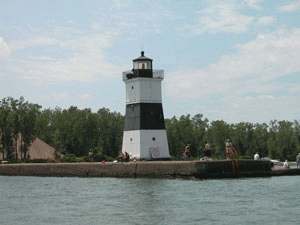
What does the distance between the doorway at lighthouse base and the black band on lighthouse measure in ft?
1.63

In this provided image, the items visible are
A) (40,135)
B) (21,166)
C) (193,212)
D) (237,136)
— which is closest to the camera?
(193,212)

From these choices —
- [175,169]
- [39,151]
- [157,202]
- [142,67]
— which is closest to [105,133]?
[39,151]

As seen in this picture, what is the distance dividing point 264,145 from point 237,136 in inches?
347

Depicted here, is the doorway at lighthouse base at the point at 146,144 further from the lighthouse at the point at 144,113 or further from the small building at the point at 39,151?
the small building at the point at 39,151

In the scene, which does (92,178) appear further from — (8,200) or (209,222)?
(209,222)

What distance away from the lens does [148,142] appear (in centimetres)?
4853

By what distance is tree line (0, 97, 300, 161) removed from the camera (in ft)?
229

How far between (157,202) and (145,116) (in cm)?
2301

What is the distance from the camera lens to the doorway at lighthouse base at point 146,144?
158 feet

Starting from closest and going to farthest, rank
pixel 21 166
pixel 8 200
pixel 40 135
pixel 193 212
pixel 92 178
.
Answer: pixel 193 212, pixel 8 200, pixel 92 178, pixel 21 166, pixel 40 135

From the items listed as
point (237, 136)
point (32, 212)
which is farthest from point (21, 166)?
point (237, 136)

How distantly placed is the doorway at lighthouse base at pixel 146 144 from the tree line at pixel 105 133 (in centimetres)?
2321

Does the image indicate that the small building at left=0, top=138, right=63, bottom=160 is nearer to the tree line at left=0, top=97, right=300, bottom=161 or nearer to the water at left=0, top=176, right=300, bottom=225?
the tree line at left=0, top=97, right=300, bottom=161

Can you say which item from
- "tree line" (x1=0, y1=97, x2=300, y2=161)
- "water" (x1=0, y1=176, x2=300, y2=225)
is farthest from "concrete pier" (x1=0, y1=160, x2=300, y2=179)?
"tree line" (x1=0, y1=97, x2=300, y2=161)
